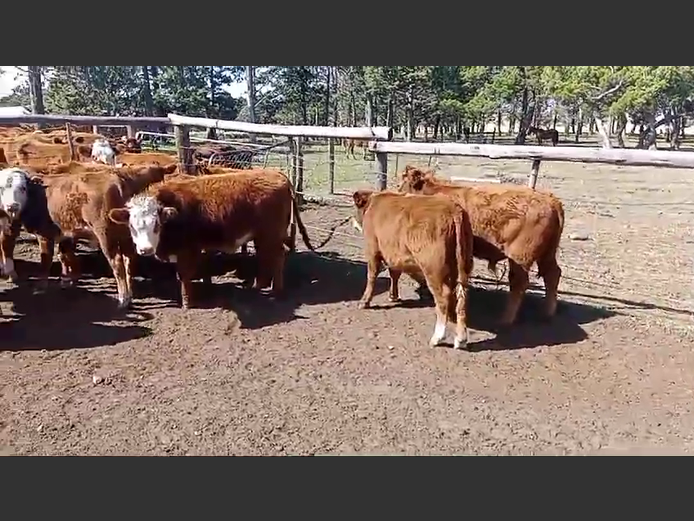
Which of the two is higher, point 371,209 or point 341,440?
point 371,209

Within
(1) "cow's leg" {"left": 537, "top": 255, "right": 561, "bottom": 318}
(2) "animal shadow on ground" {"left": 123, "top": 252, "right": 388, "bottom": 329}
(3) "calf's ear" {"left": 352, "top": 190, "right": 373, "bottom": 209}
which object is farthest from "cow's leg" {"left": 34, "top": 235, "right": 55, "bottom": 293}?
(1) "cow's leg" {"left": 537, "top": 255, "right": 561, "bottom": 318}

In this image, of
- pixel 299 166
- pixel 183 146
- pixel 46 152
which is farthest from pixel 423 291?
pixel 46 152

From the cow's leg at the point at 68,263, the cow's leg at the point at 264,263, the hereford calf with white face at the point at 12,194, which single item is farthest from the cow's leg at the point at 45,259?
the cow's leg at the point at 264,263

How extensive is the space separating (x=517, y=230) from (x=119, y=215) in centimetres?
378

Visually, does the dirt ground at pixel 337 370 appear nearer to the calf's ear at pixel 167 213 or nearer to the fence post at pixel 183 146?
the calf's ear at pixel 167 213

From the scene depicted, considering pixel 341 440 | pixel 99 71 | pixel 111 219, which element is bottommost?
pixel 341 440

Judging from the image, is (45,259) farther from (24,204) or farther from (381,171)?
(381,171)

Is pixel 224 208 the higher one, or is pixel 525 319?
pixel 224 208

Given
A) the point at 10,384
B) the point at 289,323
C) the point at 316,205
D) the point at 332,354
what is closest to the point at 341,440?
the point at 332,354

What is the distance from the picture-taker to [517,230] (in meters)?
5.55

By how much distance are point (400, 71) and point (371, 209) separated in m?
30.3

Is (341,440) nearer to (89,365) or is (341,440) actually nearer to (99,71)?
(89,365)

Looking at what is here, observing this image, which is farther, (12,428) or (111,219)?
(111,219)

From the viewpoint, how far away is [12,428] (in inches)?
158
